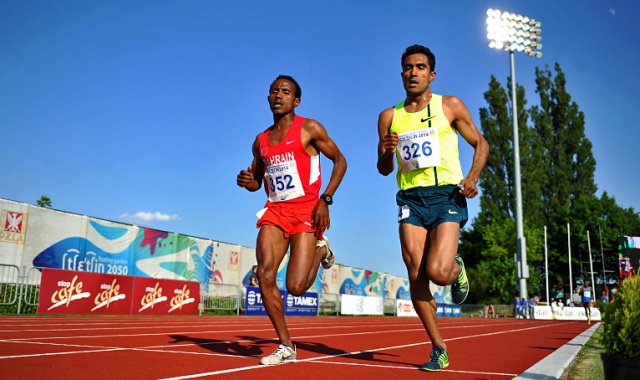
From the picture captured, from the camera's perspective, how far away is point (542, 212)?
56.2 meters

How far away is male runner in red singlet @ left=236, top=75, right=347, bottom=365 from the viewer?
532cm

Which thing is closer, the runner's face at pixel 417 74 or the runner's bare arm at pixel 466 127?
the runner's bare arm at pixel 466 127

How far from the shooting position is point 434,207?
488 cm

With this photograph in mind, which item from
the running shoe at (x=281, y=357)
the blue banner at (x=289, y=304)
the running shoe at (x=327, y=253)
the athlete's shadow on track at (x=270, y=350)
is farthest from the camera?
the blue banner at (x=289, y=304)

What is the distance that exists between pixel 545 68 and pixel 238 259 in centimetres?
4487

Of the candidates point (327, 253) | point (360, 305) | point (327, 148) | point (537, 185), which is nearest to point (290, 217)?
point (327, 253)

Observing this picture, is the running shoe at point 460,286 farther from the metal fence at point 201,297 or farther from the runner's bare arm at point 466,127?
the metal fence at point 201,297

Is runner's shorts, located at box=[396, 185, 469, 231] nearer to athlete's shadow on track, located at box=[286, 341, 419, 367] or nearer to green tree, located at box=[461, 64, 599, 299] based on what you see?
athlete's shadow on track, located at box=[286, 341, 419, 367]

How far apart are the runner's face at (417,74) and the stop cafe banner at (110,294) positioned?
14.0 m

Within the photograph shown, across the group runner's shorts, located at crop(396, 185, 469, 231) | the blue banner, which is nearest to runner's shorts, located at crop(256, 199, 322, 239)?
runner's shorts, located at crop(396, 185, 469, 231)

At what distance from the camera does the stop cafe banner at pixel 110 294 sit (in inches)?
640

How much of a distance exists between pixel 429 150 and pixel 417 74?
0.69 meters

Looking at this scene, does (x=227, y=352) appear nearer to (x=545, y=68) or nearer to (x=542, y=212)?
(x=542, y=212)

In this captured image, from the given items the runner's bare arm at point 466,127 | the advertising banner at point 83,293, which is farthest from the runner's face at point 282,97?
the advertising banner at point 83,293
